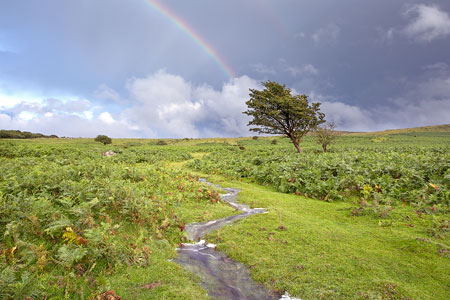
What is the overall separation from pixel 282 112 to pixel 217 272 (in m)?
33.9

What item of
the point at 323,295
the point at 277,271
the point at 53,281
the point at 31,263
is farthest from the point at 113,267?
the point at 323,295

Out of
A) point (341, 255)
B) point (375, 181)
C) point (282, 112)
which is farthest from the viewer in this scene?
point (282, 112)

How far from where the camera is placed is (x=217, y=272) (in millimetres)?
6137

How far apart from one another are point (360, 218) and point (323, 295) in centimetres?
573

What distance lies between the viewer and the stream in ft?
17.2

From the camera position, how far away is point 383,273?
18.3ft

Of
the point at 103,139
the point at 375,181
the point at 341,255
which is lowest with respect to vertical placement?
the point at 341,255

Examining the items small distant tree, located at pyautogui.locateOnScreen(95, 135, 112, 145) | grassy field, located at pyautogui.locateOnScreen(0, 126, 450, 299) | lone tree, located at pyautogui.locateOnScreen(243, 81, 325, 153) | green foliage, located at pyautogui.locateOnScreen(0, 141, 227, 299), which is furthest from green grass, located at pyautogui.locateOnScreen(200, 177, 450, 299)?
small distant tree, located at pyautogui.locateOnScreen(95, 135, 112, 145)

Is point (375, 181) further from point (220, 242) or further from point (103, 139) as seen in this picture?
point (103, 139)

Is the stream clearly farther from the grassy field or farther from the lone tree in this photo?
the lone tree

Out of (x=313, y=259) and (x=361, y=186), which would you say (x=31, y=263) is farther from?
(x=361, y=186)

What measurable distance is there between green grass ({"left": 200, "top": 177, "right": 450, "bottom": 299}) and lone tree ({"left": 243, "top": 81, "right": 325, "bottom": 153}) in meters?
28.1

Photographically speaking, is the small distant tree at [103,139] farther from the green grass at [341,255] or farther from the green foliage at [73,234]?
the green grass at [341,255]

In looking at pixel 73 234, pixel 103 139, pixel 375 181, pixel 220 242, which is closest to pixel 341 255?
pixel 220 242
